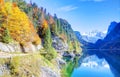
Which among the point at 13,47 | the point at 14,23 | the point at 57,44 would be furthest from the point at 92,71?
the point at 57,44

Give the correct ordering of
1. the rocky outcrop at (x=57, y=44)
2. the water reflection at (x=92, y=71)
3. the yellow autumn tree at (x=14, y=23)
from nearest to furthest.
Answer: the yellow autumn tree at (x=14, y=23) → the water reflection at (x=92, y=71) → the rocky outcrop at (x=57, y=44)

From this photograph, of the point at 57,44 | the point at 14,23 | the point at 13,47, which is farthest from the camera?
the point at 57,44

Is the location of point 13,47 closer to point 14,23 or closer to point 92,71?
point 14,23

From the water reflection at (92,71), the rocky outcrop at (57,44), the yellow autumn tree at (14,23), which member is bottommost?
the water reflection at (92,71)

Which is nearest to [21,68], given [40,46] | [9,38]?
[9,38]

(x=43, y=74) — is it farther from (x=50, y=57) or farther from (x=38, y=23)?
(x=38, y=23)

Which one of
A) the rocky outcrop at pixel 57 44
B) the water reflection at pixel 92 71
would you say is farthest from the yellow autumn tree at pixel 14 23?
the rocky outcrop at pixel 57 44

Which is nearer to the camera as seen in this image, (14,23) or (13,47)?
(13,47)

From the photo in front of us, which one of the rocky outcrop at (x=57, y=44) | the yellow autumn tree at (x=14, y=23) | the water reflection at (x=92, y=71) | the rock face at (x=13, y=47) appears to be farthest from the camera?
the rocky outcrop at (x=57, y=44)

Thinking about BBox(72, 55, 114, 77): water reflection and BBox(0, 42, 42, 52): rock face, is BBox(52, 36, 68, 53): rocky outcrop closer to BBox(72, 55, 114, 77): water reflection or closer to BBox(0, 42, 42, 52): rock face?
BBox(72, 55, 114, 77): water reflection

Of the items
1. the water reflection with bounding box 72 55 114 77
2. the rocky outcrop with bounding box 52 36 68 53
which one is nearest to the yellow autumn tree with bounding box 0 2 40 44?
the water reflection with bounding box 72 55 114 77

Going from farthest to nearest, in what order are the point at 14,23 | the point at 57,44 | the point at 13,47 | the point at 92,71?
1. the point at 57,44
2. the point at 92,71
3. the point at 14,23
4. the point at 13,47

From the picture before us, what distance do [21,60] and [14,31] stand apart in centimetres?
2423

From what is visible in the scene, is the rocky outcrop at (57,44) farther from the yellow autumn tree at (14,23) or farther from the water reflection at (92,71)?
the yellow autumn tree at (14,23)
